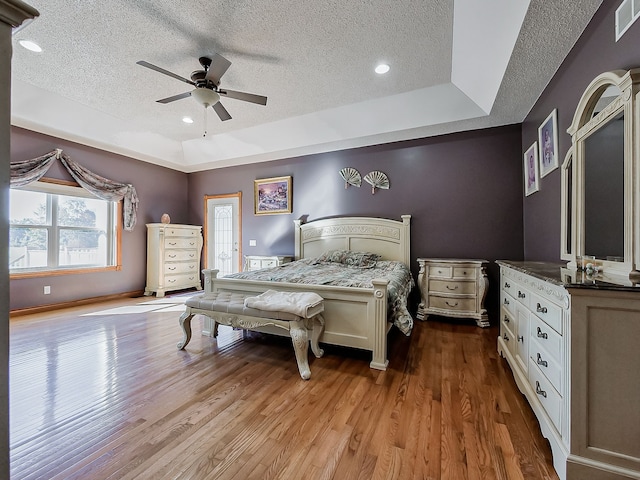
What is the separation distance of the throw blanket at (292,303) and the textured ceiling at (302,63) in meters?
2.39

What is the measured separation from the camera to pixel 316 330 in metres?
2.55

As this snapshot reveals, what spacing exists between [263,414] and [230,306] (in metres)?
1.00

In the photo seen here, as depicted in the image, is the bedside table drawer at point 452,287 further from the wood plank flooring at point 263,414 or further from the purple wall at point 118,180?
the purple wall at point 118,180

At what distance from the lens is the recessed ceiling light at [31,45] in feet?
8.57

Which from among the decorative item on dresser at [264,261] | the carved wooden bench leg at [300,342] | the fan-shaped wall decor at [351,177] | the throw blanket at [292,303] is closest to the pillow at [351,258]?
the decorative item on dresser at [264,261]

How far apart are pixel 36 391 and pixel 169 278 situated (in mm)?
3585

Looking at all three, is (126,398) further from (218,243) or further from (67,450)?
(218,243)

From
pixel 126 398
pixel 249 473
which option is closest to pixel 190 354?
pixel 126 398

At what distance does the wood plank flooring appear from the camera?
1342 millimetres

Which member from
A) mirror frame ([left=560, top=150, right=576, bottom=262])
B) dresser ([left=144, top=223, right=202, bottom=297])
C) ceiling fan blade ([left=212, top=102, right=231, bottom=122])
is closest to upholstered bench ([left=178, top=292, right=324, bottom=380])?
mirror frame ([left=560, top=150, right=576, bottom=262])

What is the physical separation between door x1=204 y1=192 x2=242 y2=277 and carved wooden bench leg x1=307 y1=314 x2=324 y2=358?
366 cm

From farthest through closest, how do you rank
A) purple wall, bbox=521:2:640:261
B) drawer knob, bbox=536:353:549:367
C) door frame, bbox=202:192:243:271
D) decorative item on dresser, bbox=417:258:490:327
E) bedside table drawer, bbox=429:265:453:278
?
door frame, bbox=202:192:243:271
bedside table drawer, bbox=429:265:453:278
decorative item on dresser, bbox=417:258:490:327
purple wall, bbox=521:2:640:261
drawer knob, bbox=536:353:549:367

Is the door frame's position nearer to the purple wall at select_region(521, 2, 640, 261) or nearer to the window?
the window

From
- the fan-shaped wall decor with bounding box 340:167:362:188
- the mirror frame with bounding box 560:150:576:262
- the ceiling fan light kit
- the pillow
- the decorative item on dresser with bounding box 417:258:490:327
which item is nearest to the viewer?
the mirror frame with bounding box 560:150:576:262
